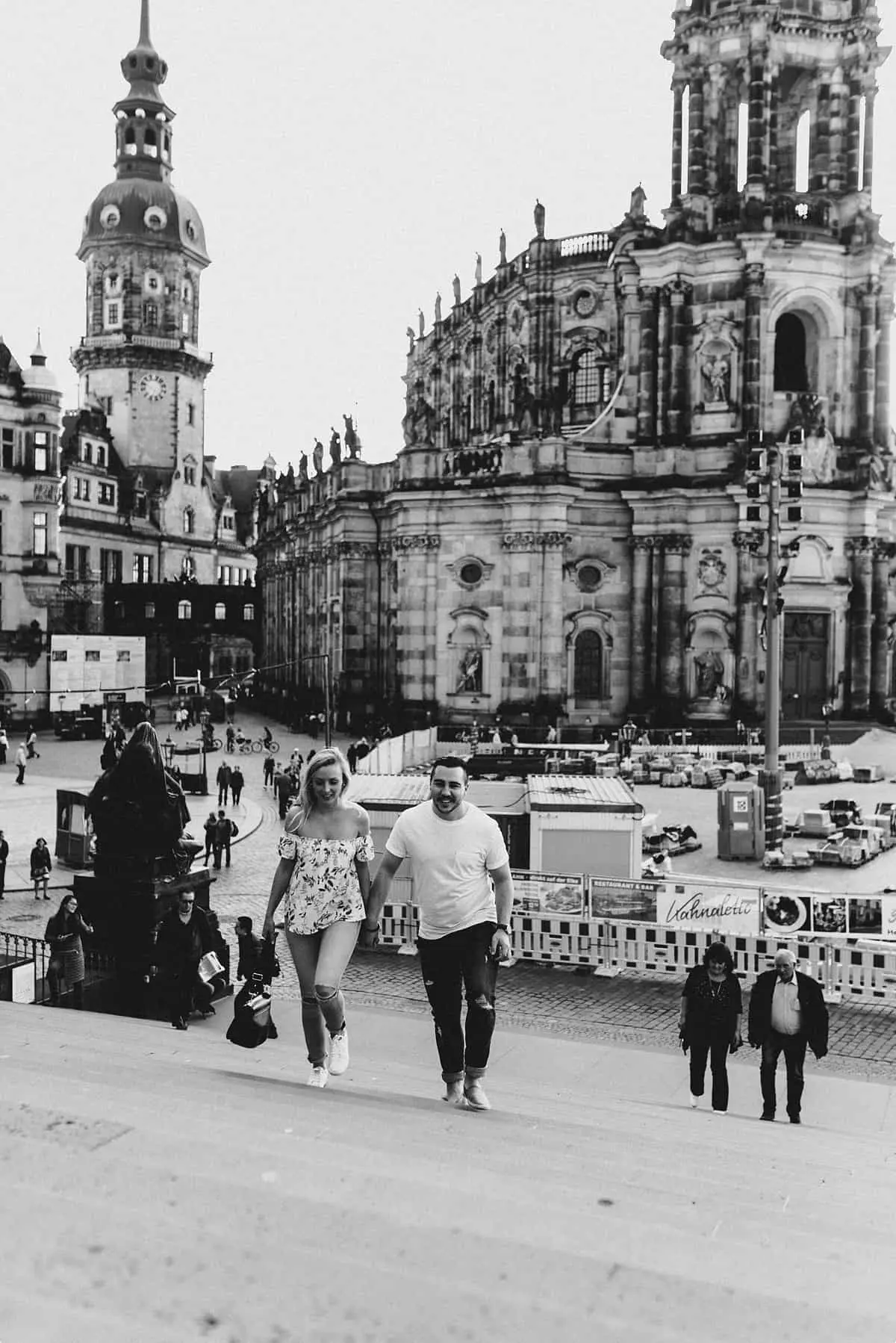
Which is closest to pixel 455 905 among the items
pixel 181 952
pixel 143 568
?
pixel 181 952

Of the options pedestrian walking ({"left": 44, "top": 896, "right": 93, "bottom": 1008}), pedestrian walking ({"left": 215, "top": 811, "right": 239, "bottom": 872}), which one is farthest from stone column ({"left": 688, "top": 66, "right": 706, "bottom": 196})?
pedestrian walking ({"left": 44, "top": 896, "right": 93, "bottom": 1008})

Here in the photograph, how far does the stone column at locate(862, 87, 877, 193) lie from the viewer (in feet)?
171

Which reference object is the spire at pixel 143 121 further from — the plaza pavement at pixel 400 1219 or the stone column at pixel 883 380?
the plaza pavement at pixel 400 1219

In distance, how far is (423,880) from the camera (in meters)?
7.61

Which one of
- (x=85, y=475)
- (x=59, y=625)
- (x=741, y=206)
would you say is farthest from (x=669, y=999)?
(x=85, y=475)

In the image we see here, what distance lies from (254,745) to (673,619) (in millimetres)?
18297

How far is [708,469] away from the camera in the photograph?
5047cm

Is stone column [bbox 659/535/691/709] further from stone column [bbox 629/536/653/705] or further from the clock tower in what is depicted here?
the clock tower

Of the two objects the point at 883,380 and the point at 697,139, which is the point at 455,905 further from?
the point at 697,139

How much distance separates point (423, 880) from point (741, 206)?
48689 mm

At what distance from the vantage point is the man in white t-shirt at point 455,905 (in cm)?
753

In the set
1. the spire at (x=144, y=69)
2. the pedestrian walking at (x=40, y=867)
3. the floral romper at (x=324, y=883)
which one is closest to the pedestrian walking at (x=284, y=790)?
the pedestrian walking at (x=40, y=867)

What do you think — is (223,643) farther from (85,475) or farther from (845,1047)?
(845,1047)

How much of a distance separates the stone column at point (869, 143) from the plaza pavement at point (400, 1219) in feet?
171
